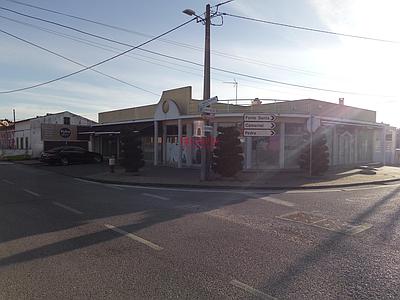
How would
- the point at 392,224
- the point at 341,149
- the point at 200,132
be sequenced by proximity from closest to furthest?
the point at 392,224
the point at 200,132
the point at 341,149

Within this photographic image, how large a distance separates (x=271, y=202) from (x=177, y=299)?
749 cm

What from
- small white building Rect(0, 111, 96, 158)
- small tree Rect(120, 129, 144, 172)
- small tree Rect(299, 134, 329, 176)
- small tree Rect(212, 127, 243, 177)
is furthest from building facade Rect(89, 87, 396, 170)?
small white building Rect(0, 111, 96, 158)

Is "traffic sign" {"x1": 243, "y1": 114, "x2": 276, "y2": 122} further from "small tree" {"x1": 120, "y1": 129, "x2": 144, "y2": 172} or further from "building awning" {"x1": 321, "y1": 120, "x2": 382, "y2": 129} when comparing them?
"building awning" {"x1": 321, "y1": 120, "x2": 382, "y2": 129}

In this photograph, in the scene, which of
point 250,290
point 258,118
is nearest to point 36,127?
point 258,118

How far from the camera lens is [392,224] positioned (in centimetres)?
816

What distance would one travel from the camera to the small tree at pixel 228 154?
57.4 feet

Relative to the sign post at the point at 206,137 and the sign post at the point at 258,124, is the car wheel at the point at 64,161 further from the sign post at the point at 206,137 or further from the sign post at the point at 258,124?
the sign post at the point at 258,124

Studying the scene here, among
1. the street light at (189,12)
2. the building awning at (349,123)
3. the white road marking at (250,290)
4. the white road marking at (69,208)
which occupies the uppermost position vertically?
the street light at (189,12)

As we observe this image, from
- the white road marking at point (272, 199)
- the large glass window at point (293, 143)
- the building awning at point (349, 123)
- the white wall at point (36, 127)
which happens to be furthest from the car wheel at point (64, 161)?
the white road marking at point (272, 199)

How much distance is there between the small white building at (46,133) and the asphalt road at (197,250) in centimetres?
2929

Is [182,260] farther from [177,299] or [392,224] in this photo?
[392,224]

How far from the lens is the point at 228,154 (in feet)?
57.5

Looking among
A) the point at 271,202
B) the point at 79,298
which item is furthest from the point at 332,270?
the point at 271,202

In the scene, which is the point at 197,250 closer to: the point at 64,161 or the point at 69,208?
the point at 69,208
